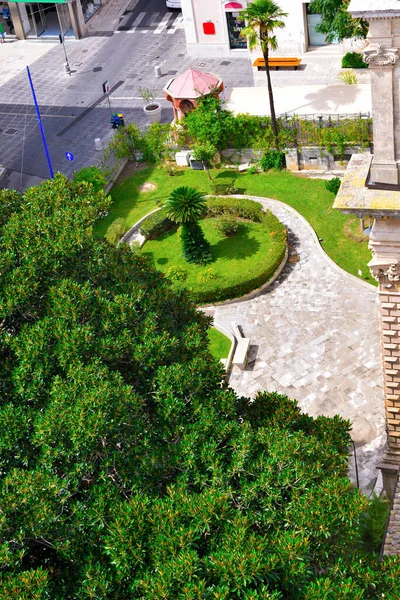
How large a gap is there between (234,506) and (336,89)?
4723 centimetres

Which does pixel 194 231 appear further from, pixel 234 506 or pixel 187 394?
pixel 234 506

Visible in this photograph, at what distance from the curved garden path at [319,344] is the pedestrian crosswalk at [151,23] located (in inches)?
1663

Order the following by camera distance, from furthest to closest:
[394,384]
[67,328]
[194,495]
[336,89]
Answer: [336,89], [394,384], [67,328], [194,495]

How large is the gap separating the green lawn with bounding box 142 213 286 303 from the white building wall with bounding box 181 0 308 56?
26017mm

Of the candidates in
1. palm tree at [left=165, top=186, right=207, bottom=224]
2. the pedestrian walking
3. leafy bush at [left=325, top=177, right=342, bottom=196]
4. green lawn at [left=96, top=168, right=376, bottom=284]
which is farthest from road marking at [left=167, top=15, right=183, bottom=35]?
palm tree at [left=165, top=186, right=207, bottom=224]

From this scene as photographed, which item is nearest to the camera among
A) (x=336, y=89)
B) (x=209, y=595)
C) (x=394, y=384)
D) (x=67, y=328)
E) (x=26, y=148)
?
(x=209, y=595)

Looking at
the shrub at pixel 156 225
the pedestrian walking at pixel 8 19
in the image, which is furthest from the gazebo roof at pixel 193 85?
the pedestrian walking at pixel 8 19

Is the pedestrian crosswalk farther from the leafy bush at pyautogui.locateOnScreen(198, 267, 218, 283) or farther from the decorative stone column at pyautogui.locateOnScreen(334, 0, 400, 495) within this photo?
the decorative stone column at pyautogui.locateOnScreen(334, 0, 400, 495)

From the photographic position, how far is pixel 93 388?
2983 centimetres

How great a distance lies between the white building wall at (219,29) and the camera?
8038 centimetres

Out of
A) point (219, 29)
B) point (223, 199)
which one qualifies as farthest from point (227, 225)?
point (219, 29)

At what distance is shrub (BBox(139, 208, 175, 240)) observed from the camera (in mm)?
62125

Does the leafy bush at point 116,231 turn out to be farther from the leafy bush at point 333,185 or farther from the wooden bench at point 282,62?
the wooden bench at point 282,62

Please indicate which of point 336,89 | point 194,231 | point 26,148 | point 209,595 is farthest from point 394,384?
point 26,148
